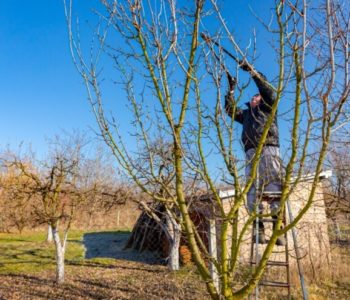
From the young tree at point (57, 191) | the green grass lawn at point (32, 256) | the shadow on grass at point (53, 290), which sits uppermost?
the young tree at point (57, 191)

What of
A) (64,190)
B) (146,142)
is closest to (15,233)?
(64,190)

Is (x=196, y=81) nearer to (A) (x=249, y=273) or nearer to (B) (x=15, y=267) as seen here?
(A) (x=249, y=273)

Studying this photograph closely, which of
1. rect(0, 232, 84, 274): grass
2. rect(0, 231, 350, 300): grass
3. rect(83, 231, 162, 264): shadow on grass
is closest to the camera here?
rect(0, 231, 350, 300): grass

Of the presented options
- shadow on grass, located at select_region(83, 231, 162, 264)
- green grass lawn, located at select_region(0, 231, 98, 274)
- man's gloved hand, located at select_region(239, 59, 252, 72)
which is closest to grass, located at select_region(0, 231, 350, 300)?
green grass lawn, located at select_region(0, 231, 98, 274)

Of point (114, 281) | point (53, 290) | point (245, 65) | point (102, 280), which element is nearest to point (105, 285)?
point (114, 281)

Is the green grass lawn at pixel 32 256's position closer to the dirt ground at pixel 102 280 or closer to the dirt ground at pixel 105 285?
the dirt ground at pixel 102 280

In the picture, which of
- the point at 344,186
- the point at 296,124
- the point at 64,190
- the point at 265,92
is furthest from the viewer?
the point at 64,190

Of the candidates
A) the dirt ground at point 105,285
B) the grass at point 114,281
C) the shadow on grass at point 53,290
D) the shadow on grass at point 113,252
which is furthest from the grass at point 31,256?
the shadow on grass at point 53,290

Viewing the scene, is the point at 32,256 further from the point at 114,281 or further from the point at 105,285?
the point at 105,285

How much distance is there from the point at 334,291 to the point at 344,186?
88.9 inches

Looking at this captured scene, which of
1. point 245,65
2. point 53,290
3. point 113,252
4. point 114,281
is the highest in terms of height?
point 245,65

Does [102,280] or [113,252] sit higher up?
[113,252]

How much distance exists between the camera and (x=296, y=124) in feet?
6.71

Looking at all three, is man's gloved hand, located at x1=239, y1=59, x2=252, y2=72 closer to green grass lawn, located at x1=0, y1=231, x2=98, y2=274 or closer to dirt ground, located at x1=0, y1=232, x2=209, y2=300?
dirt ground, located at x1=0, y1=232, x2=209, y2=300
